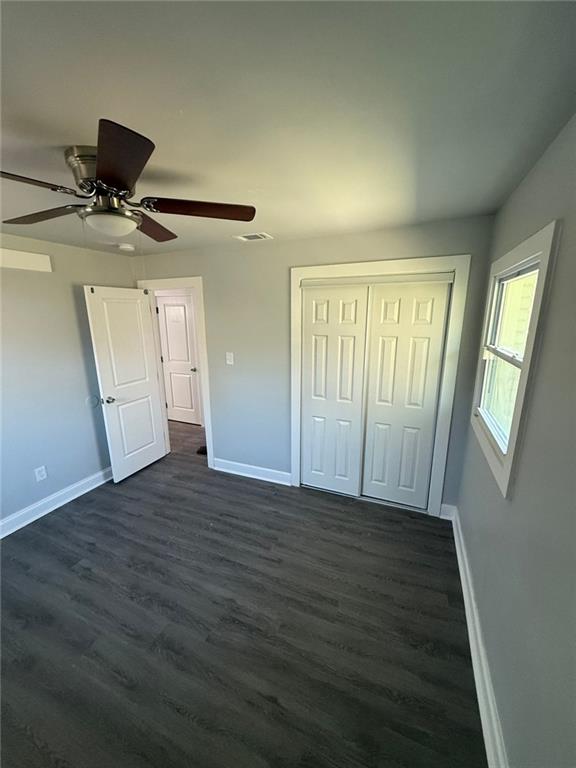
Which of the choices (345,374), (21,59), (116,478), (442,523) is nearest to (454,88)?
(21,59)

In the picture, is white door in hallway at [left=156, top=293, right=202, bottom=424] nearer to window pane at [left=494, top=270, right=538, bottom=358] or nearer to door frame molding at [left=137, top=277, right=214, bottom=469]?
door frame molding at [left=137, top=277, right=214, bottom=469]

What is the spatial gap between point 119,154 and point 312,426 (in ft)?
7.80

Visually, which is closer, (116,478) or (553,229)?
(553,229)

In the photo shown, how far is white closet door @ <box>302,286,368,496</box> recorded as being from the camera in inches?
99.6

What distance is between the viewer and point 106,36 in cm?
68

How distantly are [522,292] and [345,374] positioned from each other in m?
→ 1.34

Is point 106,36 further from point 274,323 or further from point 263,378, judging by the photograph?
point 263,378

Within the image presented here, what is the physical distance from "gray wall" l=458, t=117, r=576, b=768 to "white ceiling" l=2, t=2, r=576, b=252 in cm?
28

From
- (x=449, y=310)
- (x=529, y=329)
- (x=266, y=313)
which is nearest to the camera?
(x=529, y=329)

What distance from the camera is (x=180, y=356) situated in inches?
190

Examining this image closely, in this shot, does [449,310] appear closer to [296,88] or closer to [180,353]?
[296,88]

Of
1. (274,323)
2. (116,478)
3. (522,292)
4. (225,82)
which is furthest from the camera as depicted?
(116,478)

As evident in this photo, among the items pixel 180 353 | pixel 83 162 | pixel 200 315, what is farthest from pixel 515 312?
pixel 180 353

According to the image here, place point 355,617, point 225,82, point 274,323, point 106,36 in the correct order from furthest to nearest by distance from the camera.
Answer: point 274,323
point 355,617
point 225,82
point 106,36
